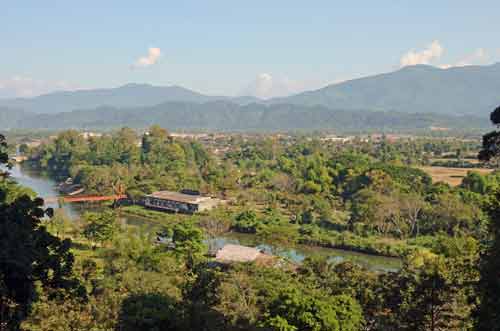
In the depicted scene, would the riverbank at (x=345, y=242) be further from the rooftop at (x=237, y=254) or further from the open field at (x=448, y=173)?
the open field at (x=448, y=173)

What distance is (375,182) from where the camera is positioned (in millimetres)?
32969

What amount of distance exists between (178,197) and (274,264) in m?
18.6

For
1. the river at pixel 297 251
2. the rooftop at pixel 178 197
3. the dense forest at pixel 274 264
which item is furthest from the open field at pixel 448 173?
the river at pixel 297 251

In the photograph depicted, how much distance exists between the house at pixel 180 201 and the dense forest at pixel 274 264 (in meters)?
1.18

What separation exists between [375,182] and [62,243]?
95.1ft

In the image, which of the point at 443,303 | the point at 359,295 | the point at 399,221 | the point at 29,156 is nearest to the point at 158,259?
the point at 359,295

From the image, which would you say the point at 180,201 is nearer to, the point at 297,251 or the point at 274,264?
the point at 297,251

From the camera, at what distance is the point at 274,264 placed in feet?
57.5

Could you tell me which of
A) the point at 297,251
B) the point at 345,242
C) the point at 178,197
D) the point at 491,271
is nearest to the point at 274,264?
the point at 297,251

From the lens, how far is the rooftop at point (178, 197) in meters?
34.0

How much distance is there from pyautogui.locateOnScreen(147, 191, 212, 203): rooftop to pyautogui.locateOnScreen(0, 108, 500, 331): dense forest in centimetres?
146

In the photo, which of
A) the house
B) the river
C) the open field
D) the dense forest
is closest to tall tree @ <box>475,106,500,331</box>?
the dense forest

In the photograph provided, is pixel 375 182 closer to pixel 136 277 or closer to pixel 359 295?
pixel 359 295

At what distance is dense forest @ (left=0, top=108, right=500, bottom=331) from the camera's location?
6.58 m
